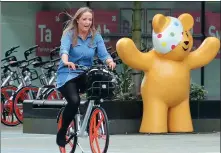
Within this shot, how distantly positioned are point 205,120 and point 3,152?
4.73 metres

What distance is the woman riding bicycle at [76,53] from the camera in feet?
25.5

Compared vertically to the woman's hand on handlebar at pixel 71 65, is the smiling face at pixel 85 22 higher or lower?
higher

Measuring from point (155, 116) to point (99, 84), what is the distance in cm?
420

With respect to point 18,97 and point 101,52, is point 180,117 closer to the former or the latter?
point 18,97

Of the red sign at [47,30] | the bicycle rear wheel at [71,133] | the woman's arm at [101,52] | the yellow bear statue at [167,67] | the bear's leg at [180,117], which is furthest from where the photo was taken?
the red sign at [47,30]

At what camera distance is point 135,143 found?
10.4 m

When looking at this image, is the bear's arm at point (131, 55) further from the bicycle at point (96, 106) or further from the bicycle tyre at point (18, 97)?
the bicycle at point (96, 106)

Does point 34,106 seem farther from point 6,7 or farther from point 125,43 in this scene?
point 6,7

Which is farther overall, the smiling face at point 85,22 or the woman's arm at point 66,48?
the smiling face at point 85,22

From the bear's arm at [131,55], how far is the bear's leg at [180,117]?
0.83 m

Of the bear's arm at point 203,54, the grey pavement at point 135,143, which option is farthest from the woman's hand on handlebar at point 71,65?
the bear's arm at point 203,54

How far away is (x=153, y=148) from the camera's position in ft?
31.6

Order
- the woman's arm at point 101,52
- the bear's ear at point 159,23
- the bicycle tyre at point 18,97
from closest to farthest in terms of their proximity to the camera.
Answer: the woman's arm at point 101,52 → the bear's ear at point 159,23 → the bicycle tyre at point 18,97

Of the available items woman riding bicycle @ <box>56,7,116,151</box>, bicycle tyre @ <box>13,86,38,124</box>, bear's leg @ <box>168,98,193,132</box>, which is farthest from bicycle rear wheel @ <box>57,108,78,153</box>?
bicycle tyre @ <box>13,86,38,124</box>
